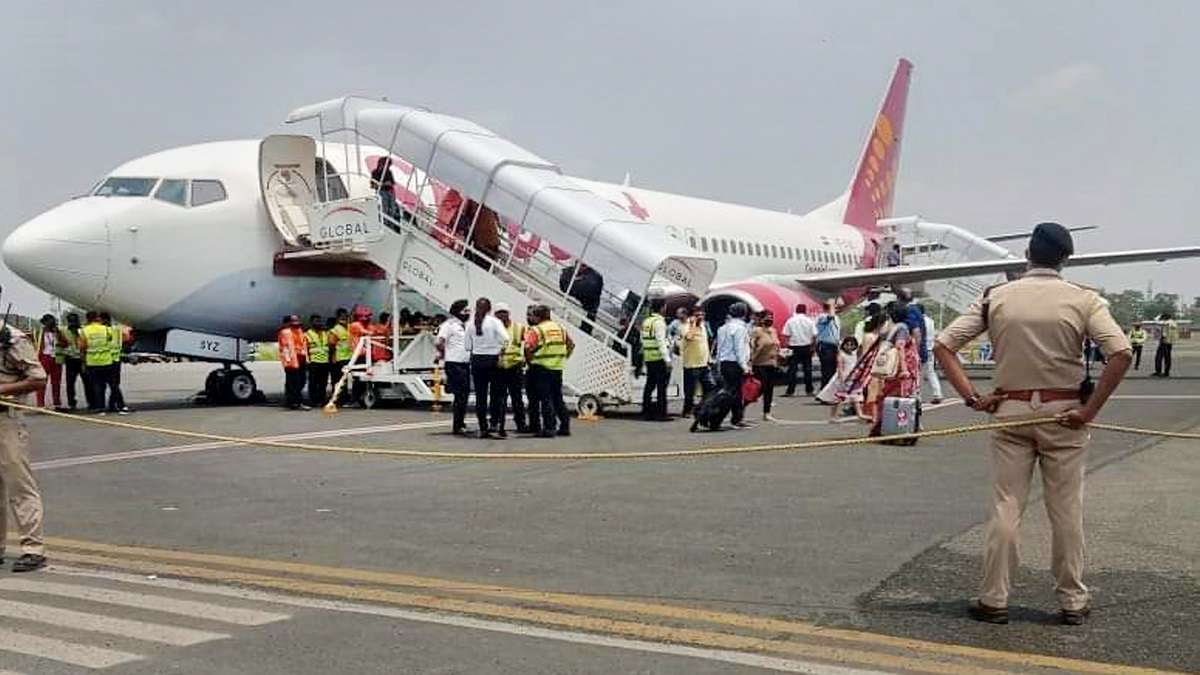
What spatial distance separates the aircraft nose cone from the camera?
1527 centimetres

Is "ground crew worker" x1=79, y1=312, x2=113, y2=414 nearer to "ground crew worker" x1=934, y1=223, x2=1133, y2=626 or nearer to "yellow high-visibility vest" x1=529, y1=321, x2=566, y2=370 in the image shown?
"yellow high-visibility vest" x1=529, y1=321, x2=566, y2=370

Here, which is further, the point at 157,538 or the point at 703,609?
the point at 157,538

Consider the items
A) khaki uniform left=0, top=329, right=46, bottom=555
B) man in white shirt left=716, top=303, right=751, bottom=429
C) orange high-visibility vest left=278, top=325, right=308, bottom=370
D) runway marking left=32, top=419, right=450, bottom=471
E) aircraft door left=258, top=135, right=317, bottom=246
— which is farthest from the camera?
aircraft door left=258, top=135, right=317, bottom=246

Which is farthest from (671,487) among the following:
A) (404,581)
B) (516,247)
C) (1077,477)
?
(516,247)

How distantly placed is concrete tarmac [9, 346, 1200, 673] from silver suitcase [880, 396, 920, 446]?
0.34 metres

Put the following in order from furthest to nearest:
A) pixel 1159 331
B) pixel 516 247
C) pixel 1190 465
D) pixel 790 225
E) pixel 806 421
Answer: pixel 790 225 < pixel 1159 331 < pixel 516 247 < pixel 806 421 < pixel 1190 465

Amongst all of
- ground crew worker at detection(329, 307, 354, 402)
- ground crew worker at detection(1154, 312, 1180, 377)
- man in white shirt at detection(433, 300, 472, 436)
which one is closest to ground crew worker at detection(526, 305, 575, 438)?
man in white shirt at detection(433, 300, 472, 436)

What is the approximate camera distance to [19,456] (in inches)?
272

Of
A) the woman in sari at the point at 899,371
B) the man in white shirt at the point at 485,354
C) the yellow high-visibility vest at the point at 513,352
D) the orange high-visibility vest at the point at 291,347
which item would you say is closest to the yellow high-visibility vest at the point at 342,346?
the orange high-visibility vest at the point at 291,347

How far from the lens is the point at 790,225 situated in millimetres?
30203

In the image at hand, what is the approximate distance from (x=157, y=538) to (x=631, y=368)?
881cm

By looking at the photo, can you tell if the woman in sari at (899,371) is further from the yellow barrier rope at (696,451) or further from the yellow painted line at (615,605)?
the yellow painted line at (615,605)

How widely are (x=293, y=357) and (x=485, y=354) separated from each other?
169 inches

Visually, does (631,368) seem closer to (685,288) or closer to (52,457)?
(685,288)
